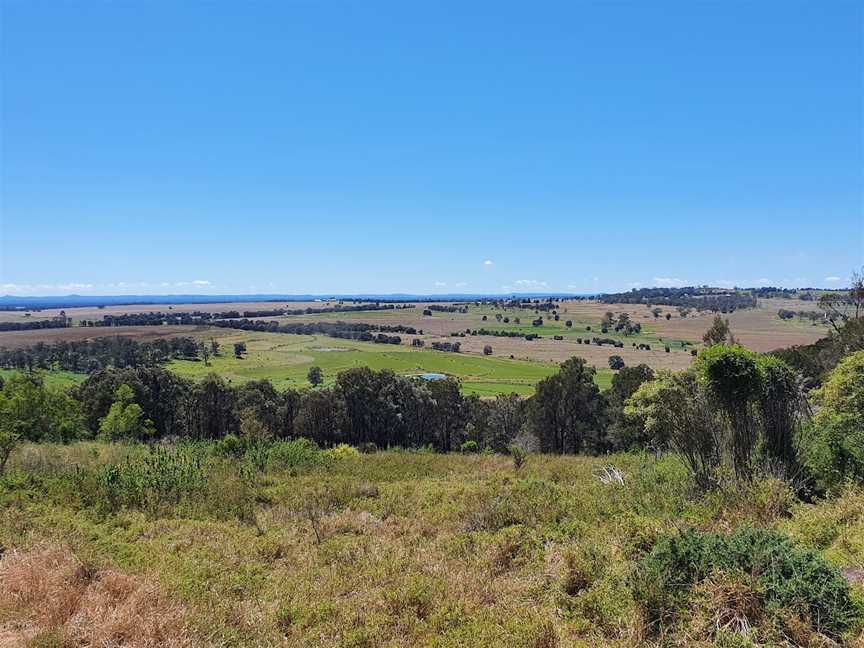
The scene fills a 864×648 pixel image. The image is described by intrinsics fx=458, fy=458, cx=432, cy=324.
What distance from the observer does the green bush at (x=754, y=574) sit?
420 centimetres

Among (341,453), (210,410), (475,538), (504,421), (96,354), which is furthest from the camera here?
(96,354)

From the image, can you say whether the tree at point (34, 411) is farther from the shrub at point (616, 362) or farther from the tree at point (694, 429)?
the shrub at point (616, 362)

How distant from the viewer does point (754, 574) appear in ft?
15.1

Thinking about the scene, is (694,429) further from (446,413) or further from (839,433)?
(446,413)

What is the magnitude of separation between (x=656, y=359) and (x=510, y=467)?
2443 inches

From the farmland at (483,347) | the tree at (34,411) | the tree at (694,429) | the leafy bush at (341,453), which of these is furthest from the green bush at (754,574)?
the farmland at (483,347)

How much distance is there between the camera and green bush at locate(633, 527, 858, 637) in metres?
4.20

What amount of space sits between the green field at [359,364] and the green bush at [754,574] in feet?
166

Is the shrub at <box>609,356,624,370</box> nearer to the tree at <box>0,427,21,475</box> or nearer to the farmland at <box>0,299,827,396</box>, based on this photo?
the farmland at <box>0,299,827,396</box>

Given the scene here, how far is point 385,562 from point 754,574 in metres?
4.60

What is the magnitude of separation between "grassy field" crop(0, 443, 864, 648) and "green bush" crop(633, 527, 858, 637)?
2.7 inches

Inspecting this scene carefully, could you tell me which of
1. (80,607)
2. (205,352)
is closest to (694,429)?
(80,607)

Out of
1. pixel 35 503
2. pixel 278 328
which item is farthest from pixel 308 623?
pixel 278 328

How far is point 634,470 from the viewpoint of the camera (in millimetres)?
12336
